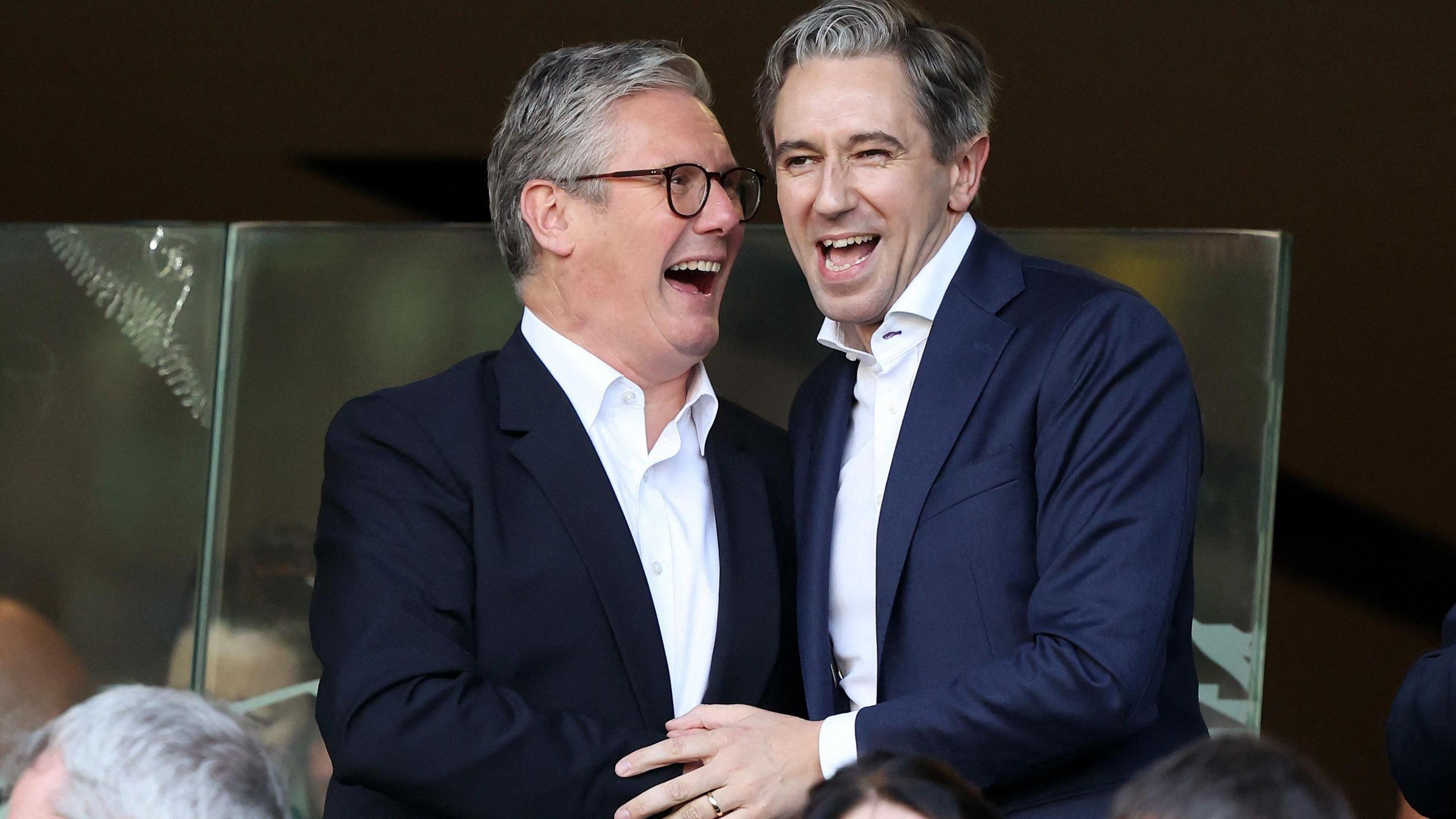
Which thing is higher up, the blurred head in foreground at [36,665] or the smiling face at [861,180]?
the smiling face at [861,180]

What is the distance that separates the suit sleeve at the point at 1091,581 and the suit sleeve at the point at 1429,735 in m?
0.29

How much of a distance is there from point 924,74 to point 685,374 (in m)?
0.63

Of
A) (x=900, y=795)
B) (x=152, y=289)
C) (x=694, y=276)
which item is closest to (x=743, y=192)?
(x=694, y=276)

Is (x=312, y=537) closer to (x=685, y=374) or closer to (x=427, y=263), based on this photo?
(x=427, y=263)

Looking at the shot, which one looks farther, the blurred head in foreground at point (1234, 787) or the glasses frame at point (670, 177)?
the glasses frame at point (670, 177)

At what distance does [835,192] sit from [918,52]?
0.22 metres

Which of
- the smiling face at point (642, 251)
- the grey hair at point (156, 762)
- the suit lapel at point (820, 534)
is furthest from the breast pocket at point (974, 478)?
the grey hair at point (156, 762)

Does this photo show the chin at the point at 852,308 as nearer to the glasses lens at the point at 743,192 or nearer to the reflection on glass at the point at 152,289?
the glasses lens at the point at 743,192

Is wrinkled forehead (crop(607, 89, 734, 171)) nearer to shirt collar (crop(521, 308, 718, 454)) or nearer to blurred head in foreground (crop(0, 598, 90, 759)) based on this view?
shirt collar (crop(521, 308, 718, 454))

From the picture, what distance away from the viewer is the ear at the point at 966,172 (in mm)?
2369

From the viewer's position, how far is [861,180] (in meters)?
2.31

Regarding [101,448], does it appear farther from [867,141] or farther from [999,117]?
[999,117]

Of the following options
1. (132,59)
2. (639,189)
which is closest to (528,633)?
(639,189)

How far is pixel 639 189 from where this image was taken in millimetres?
2504
